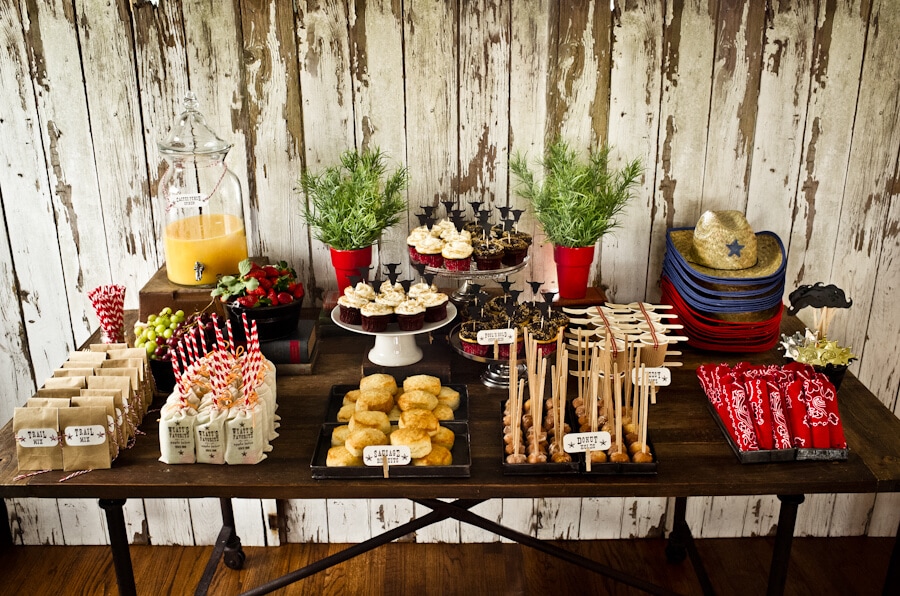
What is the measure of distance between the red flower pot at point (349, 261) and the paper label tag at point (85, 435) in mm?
868

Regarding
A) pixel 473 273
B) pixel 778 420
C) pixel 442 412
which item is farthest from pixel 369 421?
pixel 778 420

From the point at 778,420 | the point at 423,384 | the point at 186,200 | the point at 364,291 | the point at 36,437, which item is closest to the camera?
the point at 36,437

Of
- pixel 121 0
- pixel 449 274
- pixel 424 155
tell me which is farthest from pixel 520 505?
pixel 121 0

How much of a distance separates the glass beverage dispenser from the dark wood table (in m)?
0.48

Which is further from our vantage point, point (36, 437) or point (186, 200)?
point (186, 200)

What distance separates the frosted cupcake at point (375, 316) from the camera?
219cm

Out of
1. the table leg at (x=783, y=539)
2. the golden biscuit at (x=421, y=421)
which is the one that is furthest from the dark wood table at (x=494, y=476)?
the golden biscuit at (x=421, y=421)

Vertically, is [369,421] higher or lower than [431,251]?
lower

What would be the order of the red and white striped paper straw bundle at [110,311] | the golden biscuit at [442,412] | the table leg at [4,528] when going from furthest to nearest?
the table leg at [4,528]
the red and white striped paper straw bundle at [110,311]
the golden biscuit at [442,412]

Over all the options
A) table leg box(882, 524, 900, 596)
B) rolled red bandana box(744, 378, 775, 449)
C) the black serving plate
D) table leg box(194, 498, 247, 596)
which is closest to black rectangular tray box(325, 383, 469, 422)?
the black serving plate

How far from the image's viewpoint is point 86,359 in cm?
209

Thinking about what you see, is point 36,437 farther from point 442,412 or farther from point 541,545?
point 541,545

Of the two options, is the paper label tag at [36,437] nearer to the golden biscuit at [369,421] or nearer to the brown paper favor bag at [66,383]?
the brown paper favor bag at [66,383]

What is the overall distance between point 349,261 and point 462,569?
1.27 meters
